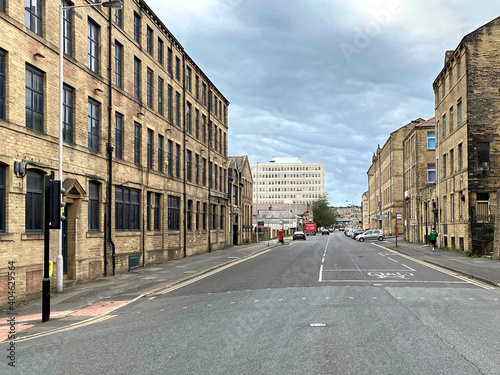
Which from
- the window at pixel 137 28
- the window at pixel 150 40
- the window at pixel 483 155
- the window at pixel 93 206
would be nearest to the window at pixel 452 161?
the window at pixel 483 155

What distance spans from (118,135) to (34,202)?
778cm

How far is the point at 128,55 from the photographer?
2383 centimetres

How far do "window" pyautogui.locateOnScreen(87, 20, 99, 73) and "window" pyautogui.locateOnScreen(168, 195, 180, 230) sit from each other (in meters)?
11.2

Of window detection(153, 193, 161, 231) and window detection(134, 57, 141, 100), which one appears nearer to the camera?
window detection(134, 57, 141, 100)

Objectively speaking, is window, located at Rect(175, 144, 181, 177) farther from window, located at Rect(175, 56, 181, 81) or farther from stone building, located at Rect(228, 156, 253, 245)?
stone building, located at Rect(228, 156, 253, 245)

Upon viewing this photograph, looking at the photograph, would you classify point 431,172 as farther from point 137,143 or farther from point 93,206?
point 93,206

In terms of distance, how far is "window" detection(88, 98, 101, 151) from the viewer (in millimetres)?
20078

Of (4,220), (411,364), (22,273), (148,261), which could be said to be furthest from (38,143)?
(411,364)

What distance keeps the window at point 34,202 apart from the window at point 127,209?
6.37 metres

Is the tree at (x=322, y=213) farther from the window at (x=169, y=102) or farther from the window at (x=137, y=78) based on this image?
the window at (x=137, y=78)

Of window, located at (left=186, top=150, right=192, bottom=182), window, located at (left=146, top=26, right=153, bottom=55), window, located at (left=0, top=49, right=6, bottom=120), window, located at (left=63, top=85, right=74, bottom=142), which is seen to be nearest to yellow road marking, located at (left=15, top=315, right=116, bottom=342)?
window, located at (left=0, top=49, right=6, bottom=120)

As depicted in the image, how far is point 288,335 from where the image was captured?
877cm

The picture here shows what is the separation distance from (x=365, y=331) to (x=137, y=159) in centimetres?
1848

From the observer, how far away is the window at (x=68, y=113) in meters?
18.0
